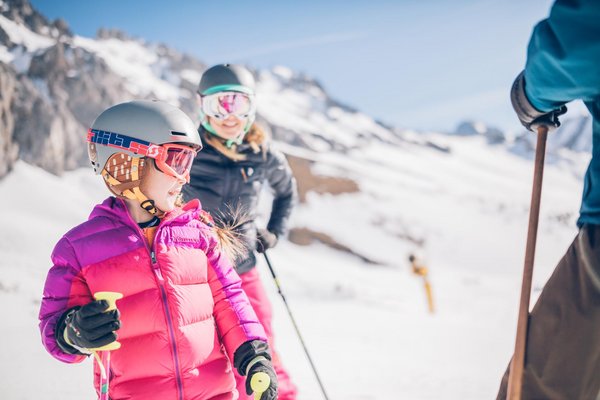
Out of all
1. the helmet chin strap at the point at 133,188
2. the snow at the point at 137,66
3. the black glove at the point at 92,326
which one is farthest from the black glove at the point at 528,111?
the snow at the point at 137,66

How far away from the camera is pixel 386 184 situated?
2884cm

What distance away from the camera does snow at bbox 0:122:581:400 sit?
4559 millimetres

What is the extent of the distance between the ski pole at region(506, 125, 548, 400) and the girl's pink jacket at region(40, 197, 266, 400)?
1.21 m

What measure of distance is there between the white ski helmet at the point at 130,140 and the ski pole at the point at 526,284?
178 cm

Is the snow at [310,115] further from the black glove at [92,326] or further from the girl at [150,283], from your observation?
the black glove at [92,326]

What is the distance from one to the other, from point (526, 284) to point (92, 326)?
1.92 m

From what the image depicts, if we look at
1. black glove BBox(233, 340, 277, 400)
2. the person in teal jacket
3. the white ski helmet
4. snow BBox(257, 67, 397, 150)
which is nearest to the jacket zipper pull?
the white ski helmet

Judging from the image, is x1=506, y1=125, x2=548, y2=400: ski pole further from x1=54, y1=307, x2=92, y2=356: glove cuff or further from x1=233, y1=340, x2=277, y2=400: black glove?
x1=54, y1=307, x2=92, y2=356: glove cuff

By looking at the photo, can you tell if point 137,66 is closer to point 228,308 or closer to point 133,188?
point 133,188

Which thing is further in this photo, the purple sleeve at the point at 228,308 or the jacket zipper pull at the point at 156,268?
the purple sleeve at the point at 228,308

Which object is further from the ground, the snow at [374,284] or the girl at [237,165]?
the girl at [237,165]

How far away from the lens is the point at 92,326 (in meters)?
1.70

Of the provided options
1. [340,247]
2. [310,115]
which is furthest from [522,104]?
[310,115]

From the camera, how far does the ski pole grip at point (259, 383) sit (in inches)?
77.4
